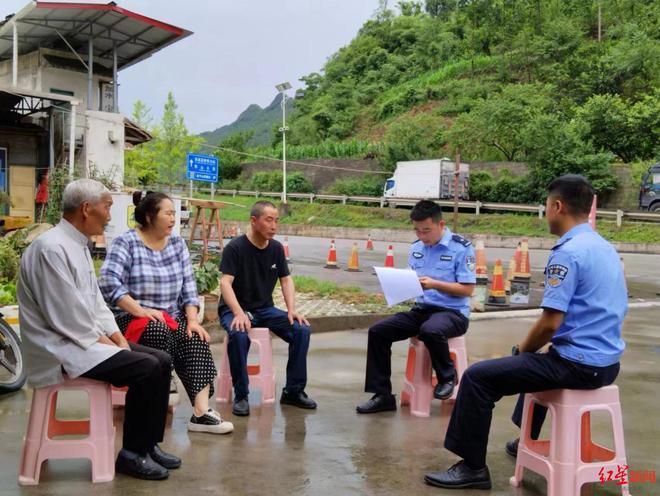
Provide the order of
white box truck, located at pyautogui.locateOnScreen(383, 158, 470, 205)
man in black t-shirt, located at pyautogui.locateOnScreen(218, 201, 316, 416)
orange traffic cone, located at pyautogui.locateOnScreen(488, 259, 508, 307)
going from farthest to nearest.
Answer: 1. white box truck, located at pyautogui.locateOnScreen(383, 158, 470, 205)
2. orange traffic cone, located at pyautogui.locateOnScreen(488, 259, 508, 307)
3. man in black t-shirt, located at pyautogui.locateOnScreen(218, 201, 316, 416)

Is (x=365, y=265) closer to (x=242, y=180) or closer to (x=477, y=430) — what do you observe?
(x=477, y=430)

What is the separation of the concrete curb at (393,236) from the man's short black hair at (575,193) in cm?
2146

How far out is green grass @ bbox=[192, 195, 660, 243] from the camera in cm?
2588

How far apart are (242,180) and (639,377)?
43.3m

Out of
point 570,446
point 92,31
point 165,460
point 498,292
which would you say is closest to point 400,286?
point 570,446

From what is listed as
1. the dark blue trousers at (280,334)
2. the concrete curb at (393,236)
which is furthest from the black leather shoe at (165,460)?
the concrete curb at (393,236)

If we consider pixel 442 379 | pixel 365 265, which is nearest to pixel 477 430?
pixel 442 379

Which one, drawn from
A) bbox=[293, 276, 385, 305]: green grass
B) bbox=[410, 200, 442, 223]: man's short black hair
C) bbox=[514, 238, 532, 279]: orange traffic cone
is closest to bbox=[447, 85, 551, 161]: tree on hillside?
bbox=[514, 238, 532, 279]: orange traffic cone

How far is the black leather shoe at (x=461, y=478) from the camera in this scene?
355cm

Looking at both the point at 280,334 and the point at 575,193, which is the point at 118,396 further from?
the point at 575,193

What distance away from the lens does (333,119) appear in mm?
57125

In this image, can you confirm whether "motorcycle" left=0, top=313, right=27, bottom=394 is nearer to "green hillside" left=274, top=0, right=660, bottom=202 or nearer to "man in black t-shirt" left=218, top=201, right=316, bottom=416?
"man in black t-shirt" left=218, top=201, right=316, bottom=416

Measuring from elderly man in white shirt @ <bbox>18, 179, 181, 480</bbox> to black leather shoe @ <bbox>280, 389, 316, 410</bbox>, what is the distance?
1472 mm

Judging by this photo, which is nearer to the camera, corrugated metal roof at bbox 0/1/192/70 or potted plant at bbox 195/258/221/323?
potted plant at bbox 195/258/221/323
